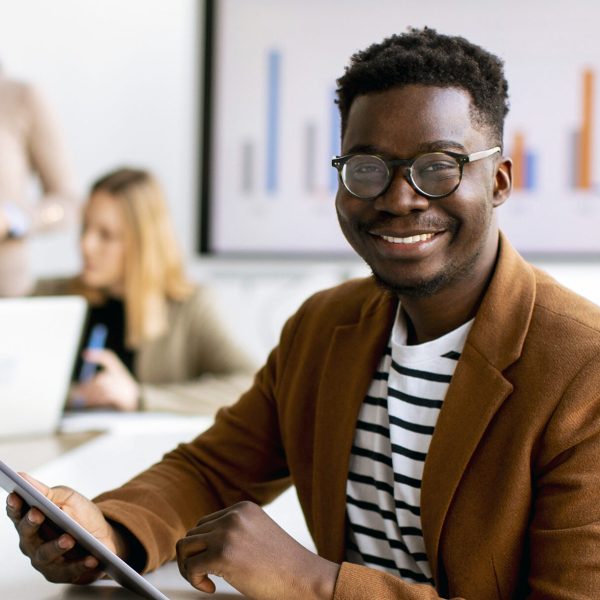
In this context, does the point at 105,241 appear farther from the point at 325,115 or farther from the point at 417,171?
the point at 417,171

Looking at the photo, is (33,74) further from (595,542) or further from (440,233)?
(595,542)

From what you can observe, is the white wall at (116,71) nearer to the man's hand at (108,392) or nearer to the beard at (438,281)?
the man's hand at (108,392)

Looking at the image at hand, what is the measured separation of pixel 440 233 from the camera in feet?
3.26

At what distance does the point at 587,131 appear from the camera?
11.5 ft

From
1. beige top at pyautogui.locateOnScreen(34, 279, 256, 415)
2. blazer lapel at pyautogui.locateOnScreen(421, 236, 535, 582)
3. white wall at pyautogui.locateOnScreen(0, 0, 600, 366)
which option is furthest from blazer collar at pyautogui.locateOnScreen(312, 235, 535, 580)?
white wall at pyautogui.locateOnScreen(0, 0, 600, 366)

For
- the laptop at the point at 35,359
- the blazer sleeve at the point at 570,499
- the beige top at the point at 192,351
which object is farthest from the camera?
the beige top at the point at 192,351

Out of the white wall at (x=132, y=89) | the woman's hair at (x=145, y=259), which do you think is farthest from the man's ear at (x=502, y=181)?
the white wall at (x=132, y=89)

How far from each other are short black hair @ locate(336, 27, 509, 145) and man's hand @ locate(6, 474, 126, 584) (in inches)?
21.8

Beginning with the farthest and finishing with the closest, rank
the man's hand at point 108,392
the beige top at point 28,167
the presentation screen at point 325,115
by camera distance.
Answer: the presentation screen at point 325,115, the beige top at point 28,167, the man's hand at point 108,392

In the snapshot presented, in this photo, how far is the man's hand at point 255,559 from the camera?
0.87m

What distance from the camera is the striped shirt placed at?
3.45ft

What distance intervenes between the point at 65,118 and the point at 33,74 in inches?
8.2

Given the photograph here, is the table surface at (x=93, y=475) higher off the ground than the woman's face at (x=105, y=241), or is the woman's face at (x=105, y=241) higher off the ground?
the woman's face at (x=105, y=241)

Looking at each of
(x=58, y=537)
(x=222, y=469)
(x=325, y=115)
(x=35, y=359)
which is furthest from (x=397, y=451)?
(x=325, y=115)
